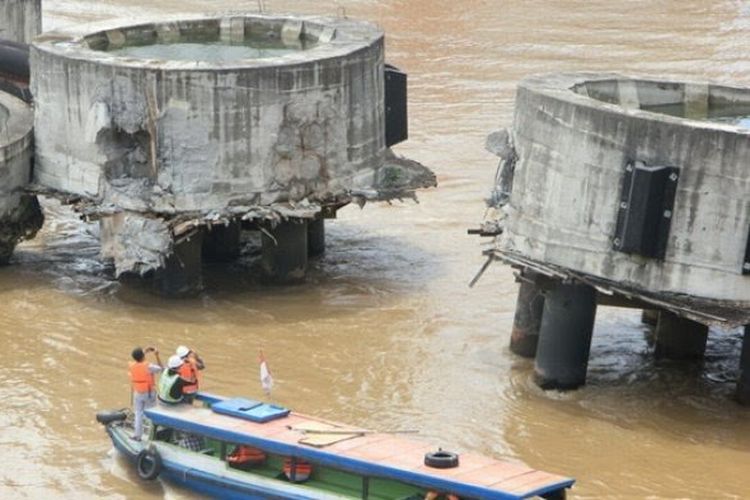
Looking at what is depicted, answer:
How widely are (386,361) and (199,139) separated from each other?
13.0 ft

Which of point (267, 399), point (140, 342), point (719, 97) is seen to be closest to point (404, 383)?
point (267, 399)

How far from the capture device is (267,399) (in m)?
21.5

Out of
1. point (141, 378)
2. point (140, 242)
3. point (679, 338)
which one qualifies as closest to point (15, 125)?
point (140, 242)

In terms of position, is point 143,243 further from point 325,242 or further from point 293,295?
point 325,242

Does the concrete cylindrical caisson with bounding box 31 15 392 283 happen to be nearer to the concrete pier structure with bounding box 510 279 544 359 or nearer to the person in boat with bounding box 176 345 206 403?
the concrete pier structure with bounding box 510 279 544 359

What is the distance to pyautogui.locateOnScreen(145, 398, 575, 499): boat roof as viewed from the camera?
646 inches

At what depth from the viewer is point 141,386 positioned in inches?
750

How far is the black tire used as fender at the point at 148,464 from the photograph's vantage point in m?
18.8

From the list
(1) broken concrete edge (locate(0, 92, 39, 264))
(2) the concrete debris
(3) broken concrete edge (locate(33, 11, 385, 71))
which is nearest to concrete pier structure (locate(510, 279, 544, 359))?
(2) the concrete debris

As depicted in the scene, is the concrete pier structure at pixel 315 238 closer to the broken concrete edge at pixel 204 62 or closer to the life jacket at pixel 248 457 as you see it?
the broken concrete edge at pixel 204 62

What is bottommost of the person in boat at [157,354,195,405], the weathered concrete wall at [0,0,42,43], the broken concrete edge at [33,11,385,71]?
the person in boat at [157,354,195,405]

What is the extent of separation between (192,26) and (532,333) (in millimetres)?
8212

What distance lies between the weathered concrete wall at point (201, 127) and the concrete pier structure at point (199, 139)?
0.04ft

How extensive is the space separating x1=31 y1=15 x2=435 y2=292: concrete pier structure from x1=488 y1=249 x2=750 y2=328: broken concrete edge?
15.4 ft
